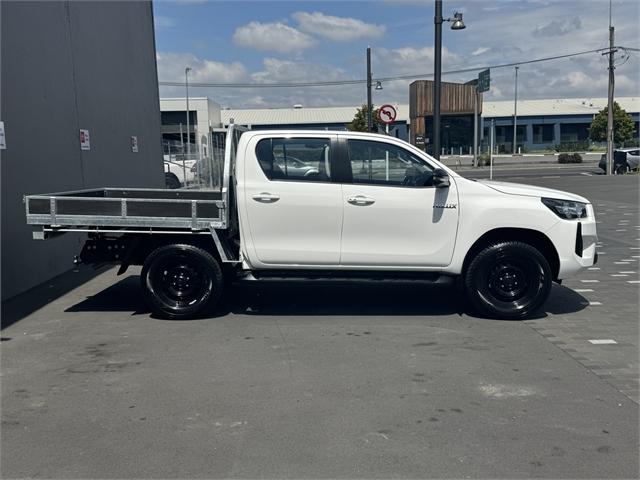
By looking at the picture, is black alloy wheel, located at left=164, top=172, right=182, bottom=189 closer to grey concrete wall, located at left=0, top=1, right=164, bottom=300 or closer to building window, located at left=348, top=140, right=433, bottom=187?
grey concrete wall, located at left=0, top=1, right=164, bottom=300

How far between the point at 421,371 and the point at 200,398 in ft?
6.10

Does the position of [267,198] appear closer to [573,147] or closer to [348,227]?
[348,227]

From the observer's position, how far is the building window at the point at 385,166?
6.79 meters

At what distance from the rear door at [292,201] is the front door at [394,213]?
20 cm

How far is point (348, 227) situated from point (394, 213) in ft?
1.70

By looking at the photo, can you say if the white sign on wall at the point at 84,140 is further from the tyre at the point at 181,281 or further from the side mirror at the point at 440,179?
the side mirror at the point at 440,179

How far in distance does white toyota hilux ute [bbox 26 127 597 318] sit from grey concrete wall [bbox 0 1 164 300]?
6.03ft

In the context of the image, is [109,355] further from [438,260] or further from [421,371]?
[438,260]

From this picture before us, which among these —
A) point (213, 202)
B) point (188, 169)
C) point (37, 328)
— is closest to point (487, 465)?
point (213, 202)

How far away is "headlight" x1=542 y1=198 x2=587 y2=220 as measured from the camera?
22.2 ft

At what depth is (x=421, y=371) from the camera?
5258 mm

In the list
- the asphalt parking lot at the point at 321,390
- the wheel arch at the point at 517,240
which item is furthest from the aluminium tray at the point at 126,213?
the wheel arch at the point at 517,240

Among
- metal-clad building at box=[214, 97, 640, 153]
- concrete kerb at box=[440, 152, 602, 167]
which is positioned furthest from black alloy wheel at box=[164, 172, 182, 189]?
metal-clad building at box=[214, 97, 640, 153]

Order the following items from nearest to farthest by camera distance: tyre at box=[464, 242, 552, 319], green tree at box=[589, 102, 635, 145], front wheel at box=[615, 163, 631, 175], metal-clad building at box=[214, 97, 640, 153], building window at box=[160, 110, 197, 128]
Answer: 1. tyre at box=[464, 242, 552, 319]
2. front wheel at box=[615, 163, 631, 175]
3. building window at box=[160, 110, 197, 128]
4. green tree at box=[589, 102, 635, 145]
5. metal-clad building at box=[214, 97, 640, 153]
